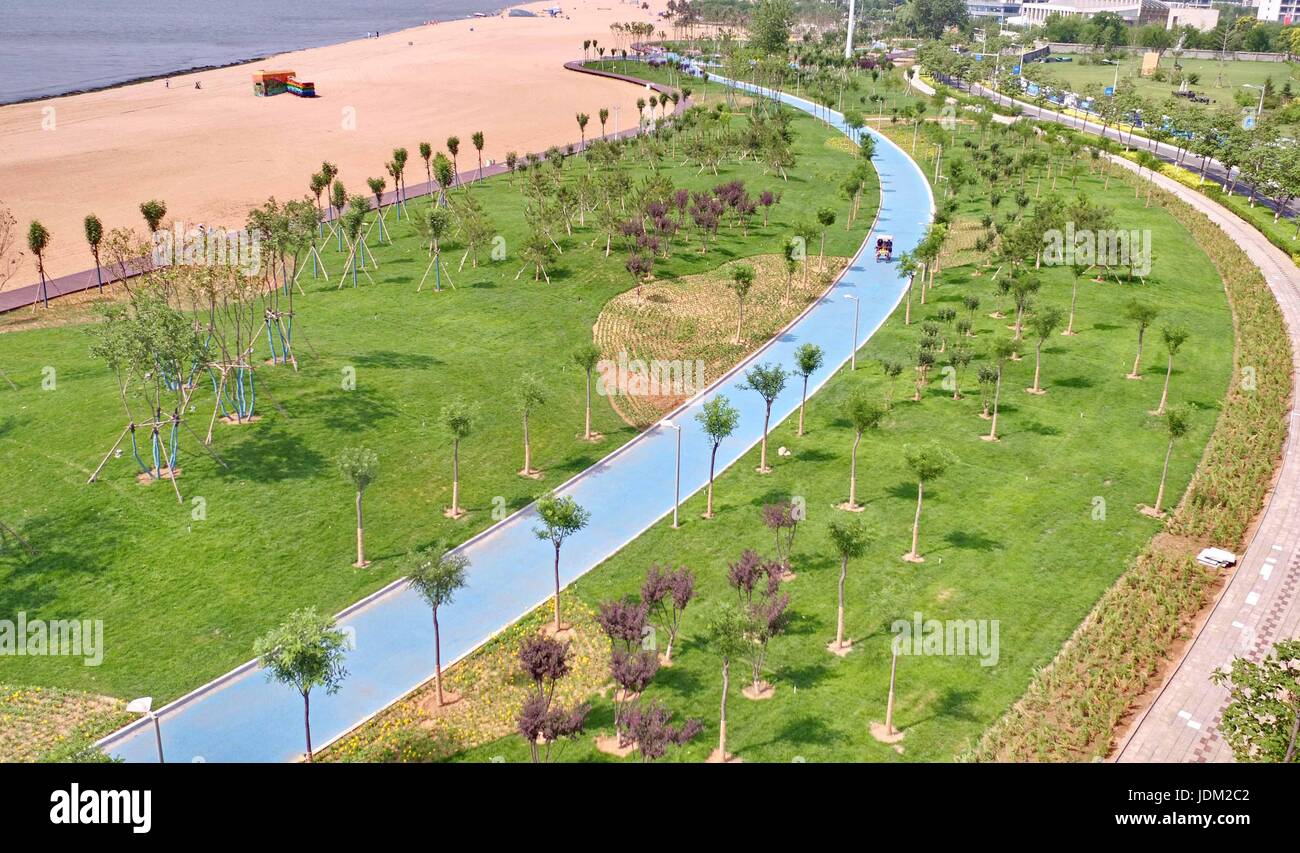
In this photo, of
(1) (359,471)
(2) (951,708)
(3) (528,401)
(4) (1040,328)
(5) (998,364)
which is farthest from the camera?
(4) (1040,328)

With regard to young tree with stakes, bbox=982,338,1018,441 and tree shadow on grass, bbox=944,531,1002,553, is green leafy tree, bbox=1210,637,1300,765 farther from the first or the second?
young tree with stakes, bbox=982,338,1018,441

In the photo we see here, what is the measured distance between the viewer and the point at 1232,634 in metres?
32.0

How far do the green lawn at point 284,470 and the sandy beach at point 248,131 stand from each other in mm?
25274

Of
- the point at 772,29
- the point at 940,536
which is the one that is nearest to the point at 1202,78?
the point at 772,29

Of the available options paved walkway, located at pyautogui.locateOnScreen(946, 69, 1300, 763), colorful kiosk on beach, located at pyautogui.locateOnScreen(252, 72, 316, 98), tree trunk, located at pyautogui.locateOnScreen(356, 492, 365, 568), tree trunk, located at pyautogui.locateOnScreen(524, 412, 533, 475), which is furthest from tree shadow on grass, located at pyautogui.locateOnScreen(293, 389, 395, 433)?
colorful kiosk on beach, located at pyautogui.locateOnScreen(252, 72, 316, 98)

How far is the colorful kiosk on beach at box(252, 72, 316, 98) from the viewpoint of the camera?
133750 millimetres

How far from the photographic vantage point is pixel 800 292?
65.4 m

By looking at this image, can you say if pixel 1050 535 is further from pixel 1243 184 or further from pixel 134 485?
pixel 1243 184

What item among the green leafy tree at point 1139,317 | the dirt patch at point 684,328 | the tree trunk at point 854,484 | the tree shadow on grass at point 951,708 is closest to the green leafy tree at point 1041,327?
the green leafy tree at point 1139,317

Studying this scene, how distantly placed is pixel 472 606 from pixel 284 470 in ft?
41.8

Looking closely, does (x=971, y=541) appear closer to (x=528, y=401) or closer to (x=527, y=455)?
(x=527, y=455)

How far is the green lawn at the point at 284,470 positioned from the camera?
32.1m

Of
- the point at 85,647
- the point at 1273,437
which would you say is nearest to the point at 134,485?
the point at 85,647

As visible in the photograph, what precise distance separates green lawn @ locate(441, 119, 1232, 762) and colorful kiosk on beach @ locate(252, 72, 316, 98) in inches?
4239
